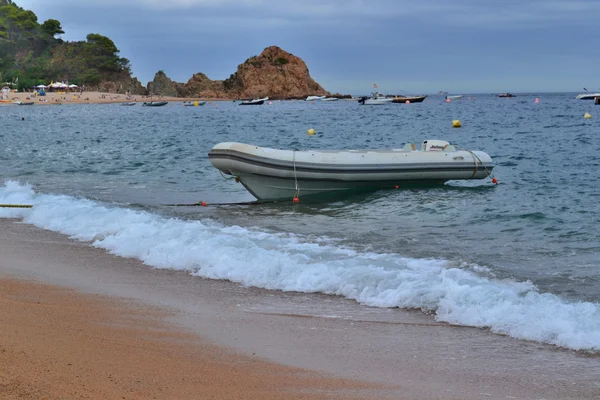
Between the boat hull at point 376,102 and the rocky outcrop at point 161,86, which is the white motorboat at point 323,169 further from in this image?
the rocky outcrop at point 161,86

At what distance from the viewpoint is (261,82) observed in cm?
15488

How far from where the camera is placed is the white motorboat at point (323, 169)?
43.2 ft

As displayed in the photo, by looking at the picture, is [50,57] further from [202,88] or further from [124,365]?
[124,365]

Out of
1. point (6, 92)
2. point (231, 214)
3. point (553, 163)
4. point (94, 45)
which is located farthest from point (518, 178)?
point (94, 45)

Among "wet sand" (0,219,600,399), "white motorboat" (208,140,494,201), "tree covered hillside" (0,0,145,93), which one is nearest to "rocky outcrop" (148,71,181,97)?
"tree covered hillside" (0,0,145,93)

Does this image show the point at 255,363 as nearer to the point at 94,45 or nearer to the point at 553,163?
the point at 553,163

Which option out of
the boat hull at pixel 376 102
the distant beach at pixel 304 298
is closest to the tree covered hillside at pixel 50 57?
the boat hull at pixel 376 102

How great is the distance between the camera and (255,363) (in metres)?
4.46

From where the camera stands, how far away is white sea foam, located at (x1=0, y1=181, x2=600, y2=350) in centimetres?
569

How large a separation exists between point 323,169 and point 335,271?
20.7 feet

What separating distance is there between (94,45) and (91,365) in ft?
480

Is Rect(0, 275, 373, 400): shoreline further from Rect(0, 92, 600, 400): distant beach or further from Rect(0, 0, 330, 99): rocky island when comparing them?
Rect(0, 0, 330, 99): rocky island

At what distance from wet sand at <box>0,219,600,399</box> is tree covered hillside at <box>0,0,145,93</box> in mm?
122739

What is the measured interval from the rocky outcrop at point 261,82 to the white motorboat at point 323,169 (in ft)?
461
